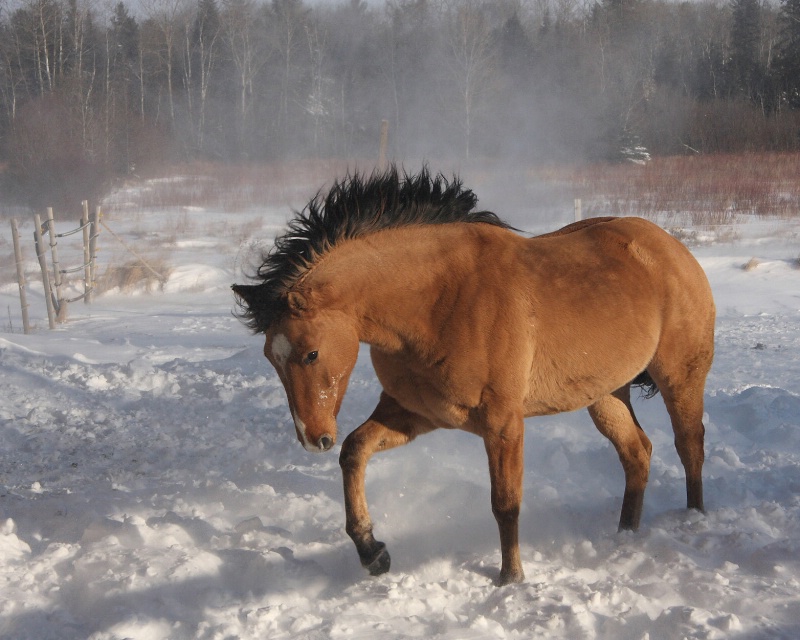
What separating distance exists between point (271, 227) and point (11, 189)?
11244 millimetres

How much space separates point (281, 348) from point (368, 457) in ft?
2.90

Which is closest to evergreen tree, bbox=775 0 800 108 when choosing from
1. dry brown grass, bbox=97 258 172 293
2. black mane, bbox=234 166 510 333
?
dry brown grass, bbox=97 258 172 293

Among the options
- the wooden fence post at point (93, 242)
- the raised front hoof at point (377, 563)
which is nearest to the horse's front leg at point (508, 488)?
the raised front hoof at point (377, 563)

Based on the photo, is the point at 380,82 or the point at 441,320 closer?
the point at 441,320

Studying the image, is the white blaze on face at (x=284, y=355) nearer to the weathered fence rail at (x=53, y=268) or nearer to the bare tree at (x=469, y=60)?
the weathered fence rail at (x=53, y=268)

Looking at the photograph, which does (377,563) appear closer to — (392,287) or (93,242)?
(392,287)

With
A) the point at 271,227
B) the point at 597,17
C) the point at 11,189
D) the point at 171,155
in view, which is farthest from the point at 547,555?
the point at 597,17

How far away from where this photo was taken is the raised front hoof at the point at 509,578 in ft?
10.9

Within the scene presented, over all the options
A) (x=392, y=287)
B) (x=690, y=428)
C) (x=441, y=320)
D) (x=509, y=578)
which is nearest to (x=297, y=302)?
(x=392, y=287)

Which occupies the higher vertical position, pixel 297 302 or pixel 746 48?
pixel 746 48

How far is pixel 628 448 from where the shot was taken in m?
4.17

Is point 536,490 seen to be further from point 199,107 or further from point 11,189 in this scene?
point 199,107

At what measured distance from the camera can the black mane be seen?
317 centimetres

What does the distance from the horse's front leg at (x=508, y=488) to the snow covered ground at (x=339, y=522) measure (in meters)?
0.12
